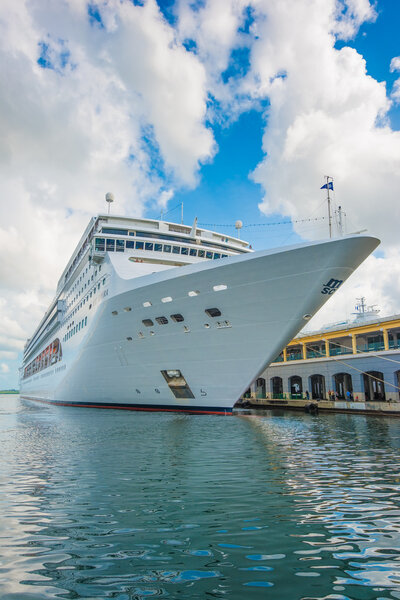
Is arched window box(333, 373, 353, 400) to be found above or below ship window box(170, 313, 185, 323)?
below

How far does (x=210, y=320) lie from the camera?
18391 millimetres

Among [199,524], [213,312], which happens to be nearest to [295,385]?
[213,312]

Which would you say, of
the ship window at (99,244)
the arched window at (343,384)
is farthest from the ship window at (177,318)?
the arched window at (343,384)

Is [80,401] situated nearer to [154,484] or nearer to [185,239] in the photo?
[185,239]

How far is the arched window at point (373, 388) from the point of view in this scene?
32438mm

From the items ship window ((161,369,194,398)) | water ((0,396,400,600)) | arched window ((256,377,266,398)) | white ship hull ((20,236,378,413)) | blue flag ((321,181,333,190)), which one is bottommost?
water ((0,396,400,600))

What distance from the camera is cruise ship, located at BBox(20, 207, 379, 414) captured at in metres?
16.5

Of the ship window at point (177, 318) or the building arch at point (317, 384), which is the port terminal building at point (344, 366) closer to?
the building arch at point (317, 384)

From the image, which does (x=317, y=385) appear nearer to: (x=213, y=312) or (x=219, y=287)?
(x=213, y=312)

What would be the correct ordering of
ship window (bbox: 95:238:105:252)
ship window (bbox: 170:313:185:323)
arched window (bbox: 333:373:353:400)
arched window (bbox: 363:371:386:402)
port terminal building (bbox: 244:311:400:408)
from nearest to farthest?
ship window (bbox: 170:313:185:323), ship window (bbox: 95:238:105:252), port terminal building (bbox: 244:311:400:408), arched window (bbox: 363:371:386:402), arched window (bbox: 333:373:353:400)

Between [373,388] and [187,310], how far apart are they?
2279cm

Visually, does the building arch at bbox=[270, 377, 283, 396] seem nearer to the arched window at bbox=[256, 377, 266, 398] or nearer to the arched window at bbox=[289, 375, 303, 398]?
the arched window at bbox=[289, 375, 303, 398]

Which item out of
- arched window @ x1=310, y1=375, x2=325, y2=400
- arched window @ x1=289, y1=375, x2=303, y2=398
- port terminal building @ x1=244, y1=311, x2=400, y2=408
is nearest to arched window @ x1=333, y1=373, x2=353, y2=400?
port terminal building @ x1=244, y1=311, x2=400, y2=408

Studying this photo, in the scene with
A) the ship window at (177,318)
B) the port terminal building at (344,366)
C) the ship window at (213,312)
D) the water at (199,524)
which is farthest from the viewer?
the port terminal building at (344,366)
